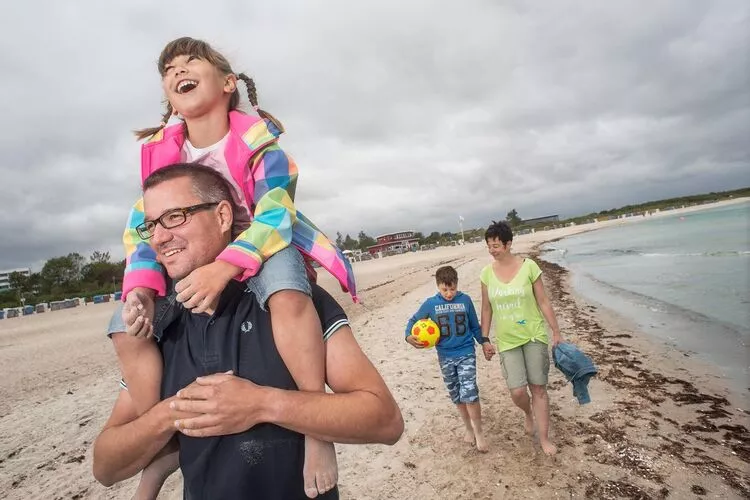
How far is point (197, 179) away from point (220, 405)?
91 centimetres

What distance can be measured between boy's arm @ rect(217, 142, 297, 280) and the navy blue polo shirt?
Answer: 192 mm

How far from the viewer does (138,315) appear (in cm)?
158

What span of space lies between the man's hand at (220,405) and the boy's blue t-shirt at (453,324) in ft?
13.0

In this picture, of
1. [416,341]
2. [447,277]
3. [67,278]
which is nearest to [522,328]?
[447,277]

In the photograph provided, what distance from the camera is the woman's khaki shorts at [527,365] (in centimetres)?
486

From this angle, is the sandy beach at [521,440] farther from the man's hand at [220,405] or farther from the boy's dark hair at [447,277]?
the man's hand at [220,405]

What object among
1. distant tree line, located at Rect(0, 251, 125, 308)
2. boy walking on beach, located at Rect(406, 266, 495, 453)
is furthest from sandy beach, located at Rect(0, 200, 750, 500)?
distant tree line, located at Rect(0, 251, 125, 308)

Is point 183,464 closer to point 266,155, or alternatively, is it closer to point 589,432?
point 266,155

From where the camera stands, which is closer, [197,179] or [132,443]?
[132,443]

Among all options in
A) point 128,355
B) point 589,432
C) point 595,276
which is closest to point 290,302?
point 128,355

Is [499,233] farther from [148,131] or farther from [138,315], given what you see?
[138,315]

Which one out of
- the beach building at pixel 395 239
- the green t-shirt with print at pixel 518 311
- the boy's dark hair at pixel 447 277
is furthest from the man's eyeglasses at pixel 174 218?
the beach building at pixel 395 239

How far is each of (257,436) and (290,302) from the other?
49cm

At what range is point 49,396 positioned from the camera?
9.92m
